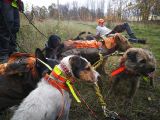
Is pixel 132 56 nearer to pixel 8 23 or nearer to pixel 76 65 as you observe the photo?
pixel 76 65

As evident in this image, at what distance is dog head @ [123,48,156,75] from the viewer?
571 cm

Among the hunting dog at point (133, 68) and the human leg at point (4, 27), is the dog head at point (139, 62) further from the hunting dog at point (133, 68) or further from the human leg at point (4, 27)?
the human leg at point (4, 27)

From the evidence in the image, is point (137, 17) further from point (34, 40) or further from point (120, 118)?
point (120, 118)

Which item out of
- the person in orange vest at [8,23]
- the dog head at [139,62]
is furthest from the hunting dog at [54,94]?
the person in orange vest at [8,23]

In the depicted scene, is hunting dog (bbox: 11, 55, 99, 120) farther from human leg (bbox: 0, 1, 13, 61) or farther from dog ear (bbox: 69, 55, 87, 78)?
human leg (bbox: 0, 1, 13, 61)

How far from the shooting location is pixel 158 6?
2886cm

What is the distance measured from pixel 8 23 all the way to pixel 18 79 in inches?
94.8

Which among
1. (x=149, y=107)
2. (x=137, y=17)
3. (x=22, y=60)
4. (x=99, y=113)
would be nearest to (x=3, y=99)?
(x=22, y=60)

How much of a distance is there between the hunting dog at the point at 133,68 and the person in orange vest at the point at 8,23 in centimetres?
225

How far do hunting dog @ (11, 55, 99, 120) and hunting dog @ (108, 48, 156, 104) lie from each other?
160 centimetres

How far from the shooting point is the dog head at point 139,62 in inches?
225

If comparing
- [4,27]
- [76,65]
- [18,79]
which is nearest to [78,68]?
[76,65]

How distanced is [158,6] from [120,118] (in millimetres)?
25270

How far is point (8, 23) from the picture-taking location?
671cm
